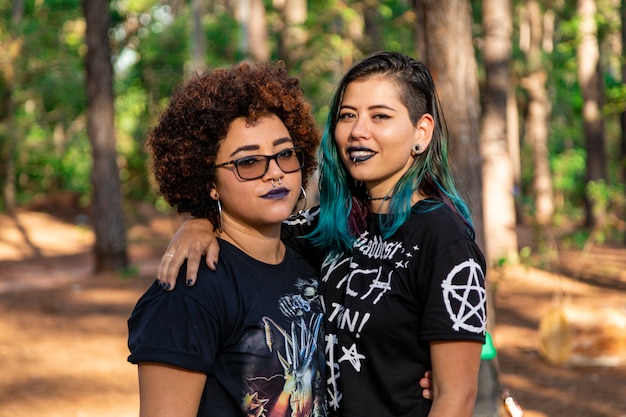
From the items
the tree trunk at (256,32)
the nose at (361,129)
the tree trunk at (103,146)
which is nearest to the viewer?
the nose at (361,129)

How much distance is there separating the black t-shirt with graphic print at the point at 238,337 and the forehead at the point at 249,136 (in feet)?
0.93

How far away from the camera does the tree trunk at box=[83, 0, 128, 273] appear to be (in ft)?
47.7

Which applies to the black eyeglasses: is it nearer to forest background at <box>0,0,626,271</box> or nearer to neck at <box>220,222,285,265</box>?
neck at <box>220,222,285,265</box>

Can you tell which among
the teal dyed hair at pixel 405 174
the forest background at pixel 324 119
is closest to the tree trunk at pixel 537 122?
the forest background at pixel 324 119

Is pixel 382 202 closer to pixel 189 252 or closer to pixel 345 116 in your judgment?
pixel 345 116

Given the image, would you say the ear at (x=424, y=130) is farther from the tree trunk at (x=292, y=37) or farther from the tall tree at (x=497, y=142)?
the tree trunk at (x=292, y=37)

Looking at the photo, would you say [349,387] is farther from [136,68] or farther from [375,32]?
[136,68]

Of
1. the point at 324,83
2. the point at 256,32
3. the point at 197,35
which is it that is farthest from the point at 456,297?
the point at 197,35

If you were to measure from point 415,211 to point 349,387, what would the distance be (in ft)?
1.78

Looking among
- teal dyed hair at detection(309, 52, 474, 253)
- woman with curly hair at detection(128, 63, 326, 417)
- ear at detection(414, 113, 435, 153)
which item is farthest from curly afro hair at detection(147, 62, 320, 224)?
ear at detection(414, 113, 435, 153)

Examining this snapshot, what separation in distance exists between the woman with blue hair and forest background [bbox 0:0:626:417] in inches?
27.1

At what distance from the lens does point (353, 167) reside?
255 centimetres

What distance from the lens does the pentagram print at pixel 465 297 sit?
85.4 inches

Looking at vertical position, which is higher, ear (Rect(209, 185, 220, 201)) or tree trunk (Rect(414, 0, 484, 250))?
tree trunk (Rect(414, 0, 484, 250))
